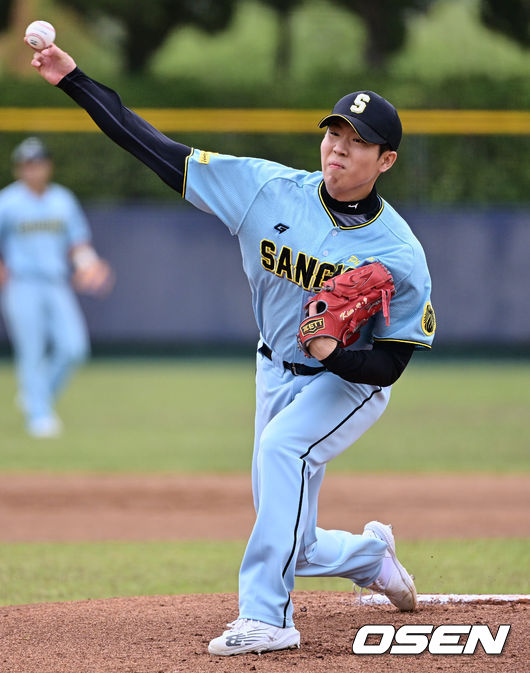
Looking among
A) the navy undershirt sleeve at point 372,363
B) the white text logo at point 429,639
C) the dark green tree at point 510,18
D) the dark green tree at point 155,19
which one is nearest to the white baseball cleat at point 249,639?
the white text logo at point 429,639

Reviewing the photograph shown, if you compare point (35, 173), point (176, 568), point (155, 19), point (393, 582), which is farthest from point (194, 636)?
point (155, 19)

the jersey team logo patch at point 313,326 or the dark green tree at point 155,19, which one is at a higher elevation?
the dark green tree at point 155,19

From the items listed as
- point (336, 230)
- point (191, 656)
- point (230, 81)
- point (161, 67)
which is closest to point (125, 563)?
point (191, 656)

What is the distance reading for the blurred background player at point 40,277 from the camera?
10.1 meters

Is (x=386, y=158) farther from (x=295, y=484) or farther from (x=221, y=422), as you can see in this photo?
(x=221, y=422)

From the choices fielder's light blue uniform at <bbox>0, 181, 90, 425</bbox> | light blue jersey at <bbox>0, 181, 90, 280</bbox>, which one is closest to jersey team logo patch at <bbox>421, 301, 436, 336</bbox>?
fielder's light blue uniform at <bbox>0, 181, 90, 425</bbox>

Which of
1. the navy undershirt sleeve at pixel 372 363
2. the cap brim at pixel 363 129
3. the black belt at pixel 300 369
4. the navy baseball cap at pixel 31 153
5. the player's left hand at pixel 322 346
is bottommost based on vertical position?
the black belt at pixel 300 369

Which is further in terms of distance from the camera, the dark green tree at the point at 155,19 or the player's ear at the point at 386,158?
the dark green tree at the point at 155,19

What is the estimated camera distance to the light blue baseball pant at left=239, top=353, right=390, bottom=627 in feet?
12.4

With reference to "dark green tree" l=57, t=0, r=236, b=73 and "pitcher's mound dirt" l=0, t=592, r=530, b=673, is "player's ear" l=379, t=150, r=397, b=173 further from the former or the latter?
"dark green tree" l=57, t=0, r=236, b=73

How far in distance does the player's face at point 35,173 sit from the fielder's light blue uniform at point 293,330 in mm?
6449

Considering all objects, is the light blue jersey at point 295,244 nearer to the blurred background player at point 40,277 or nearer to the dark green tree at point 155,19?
the blurred background player at point 40,277

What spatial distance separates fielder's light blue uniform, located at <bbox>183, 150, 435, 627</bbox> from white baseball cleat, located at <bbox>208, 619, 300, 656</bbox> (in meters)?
0.03

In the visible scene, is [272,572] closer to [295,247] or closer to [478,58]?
[295,247]
